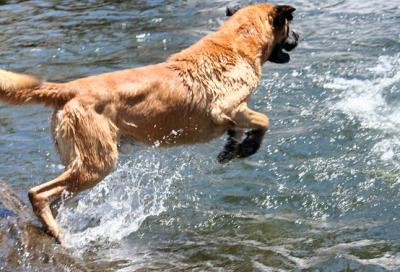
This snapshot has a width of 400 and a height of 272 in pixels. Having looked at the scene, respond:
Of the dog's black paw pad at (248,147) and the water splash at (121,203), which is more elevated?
the dog's black paw pad at (248,147)

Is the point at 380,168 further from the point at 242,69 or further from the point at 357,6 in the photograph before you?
the point at 357,6

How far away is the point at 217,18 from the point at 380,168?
261 inches

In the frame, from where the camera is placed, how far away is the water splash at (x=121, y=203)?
620cm

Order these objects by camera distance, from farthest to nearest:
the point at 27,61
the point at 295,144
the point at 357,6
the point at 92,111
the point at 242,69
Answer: the point at 357,6 < the point at 27,61 < the point at 295,144 < the point at 242,69 < the point at 92,111

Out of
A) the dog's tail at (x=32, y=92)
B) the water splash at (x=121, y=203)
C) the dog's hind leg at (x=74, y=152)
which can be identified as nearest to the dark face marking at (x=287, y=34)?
the water splash at (x=121, y=203)

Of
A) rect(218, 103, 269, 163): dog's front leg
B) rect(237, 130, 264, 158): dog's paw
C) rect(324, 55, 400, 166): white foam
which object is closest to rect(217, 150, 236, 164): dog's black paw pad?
rect(218, 103, 269, 163): dog's front leg

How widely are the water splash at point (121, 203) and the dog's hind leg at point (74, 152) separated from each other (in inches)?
10.1

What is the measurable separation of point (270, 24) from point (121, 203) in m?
2.26

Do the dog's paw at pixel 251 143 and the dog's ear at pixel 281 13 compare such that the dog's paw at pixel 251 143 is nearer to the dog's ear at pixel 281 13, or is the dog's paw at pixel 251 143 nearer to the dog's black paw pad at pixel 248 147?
the dog's black paw pad at pixel 248 147

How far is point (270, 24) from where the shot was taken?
23.8 ft

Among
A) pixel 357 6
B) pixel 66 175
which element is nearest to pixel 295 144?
pixel 66 175

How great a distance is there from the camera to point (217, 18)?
42.7ft

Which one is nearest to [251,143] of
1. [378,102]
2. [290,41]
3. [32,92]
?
[290,41]

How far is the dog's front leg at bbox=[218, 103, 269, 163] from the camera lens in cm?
678
